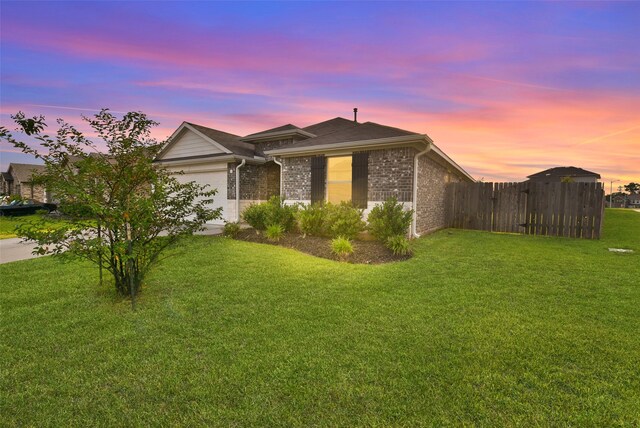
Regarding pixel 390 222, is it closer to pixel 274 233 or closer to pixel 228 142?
pixel 274 233

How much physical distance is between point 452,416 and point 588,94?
11.6 meters

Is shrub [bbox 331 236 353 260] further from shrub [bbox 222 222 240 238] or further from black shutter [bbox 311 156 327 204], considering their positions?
shrub [bbox 222 222 240 238]

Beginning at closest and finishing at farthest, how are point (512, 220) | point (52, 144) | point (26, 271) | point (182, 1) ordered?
point (52, 144) → point (26, 271) → point (182, 1) → point (512, 220)

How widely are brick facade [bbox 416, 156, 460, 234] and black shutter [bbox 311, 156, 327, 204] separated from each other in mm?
3259

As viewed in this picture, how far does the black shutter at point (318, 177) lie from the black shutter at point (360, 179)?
1.14m

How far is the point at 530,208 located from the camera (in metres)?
10.9

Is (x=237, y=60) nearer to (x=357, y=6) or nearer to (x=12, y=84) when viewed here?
(x=357, y=6)

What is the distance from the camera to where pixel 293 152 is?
10.9 meters

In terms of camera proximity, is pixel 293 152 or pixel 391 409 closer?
pixel 391 409

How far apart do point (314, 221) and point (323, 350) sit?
6.54 metres

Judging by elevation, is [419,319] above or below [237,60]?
below

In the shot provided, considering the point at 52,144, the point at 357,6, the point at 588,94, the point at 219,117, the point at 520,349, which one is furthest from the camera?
the point at 219,117

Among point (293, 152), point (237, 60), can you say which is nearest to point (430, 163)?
point (293, 152)

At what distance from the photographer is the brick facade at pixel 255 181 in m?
12.7
